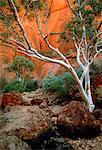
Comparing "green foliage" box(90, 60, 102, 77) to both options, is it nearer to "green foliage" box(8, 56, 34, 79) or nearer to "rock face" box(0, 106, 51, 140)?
"rock face" box(0, 106, 51, 140)

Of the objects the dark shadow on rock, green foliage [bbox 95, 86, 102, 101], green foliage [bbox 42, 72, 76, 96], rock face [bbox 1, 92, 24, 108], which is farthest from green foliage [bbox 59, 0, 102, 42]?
the dark shadow on rock

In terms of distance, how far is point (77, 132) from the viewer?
26.8 ft

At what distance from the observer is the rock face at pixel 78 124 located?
320 inches

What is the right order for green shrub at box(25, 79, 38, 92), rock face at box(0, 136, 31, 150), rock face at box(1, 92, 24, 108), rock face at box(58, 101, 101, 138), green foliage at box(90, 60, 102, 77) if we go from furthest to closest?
1. green shrub at box(25, 79, 38, 92)
2. green foliage at box(90, 60, 102, 77)
3. rock face at box(1, 92, 24, 108)
4. rock face at box(58, 101, 101, 138)
5. rock face at box(0, 136, 31, 150)

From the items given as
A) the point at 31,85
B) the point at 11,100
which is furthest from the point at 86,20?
the point at 31,85

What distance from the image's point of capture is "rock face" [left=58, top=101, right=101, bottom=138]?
813 cm

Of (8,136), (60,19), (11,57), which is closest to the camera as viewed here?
(8,136)

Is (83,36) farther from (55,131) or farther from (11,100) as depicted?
(55,131)

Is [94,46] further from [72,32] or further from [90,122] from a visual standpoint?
[90,122]

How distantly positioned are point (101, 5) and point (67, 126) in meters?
5.88

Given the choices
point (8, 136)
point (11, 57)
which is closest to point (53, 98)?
point (8, 136)

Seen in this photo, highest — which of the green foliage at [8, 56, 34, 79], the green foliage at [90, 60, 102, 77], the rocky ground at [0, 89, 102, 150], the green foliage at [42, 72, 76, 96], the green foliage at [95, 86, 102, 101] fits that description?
the green foliage at [8, 56, 34, 79]

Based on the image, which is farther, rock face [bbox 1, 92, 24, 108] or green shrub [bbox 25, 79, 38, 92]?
green shrub [bbox 25, 79, 38, 92]

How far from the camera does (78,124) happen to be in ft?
26.6
